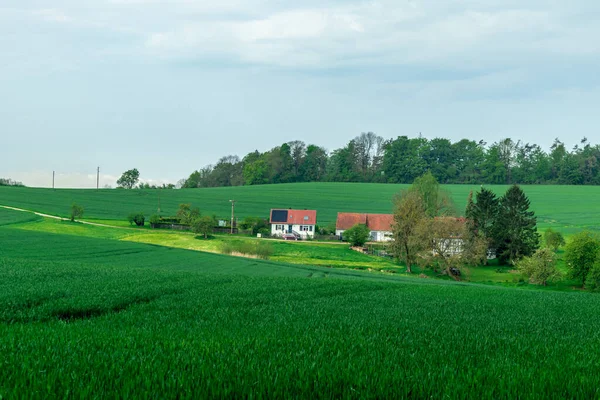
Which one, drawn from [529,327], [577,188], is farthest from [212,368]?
[577,188]

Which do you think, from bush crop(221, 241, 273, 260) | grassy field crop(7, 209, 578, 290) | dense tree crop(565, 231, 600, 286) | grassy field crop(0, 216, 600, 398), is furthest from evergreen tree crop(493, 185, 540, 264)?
grassy field crop(0, 216, 600, 398)

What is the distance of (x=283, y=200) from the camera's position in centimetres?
14150

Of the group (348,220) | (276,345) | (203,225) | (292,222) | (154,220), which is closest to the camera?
(276,345)

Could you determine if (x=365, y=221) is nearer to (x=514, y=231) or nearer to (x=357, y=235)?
(x=357, y=235)

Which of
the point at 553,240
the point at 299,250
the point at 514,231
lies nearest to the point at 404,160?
the point at 553,240

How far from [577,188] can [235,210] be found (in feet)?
337

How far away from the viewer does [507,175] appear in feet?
554

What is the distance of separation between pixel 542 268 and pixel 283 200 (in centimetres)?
8989

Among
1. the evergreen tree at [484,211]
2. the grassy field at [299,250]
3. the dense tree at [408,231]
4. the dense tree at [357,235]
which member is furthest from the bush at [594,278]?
the dense tree at [357,235]

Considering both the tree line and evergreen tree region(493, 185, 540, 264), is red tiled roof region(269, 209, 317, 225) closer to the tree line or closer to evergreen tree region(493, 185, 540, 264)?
evergreen tree region(493, 185, 540, 264)

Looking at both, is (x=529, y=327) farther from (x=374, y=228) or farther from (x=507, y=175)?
(x=507, y=175)

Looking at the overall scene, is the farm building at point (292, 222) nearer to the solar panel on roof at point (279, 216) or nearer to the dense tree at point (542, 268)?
the solar panel on roof at point (279, 216)

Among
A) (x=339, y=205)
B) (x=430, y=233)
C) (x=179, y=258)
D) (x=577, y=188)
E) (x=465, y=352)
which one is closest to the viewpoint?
(x=465, y=352)

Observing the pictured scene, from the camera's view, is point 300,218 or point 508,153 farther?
point 508,153
